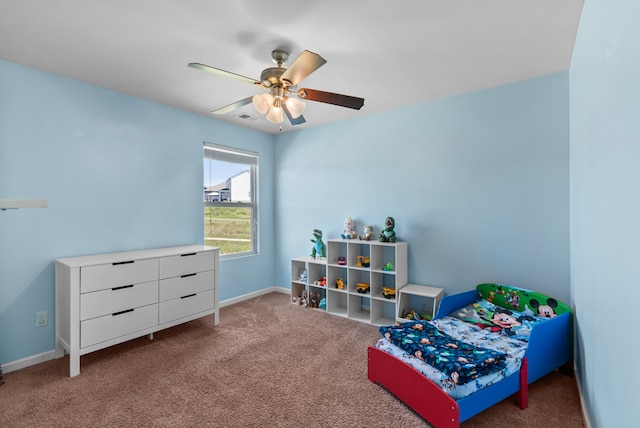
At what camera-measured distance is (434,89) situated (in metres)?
2.91

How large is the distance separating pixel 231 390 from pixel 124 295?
Answer: 123 cm

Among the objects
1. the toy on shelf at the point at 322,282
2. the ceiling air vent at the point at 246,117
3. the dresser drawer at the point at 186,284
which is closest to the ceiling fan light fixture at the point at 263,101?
the ceiling air vent at the point at 246,117

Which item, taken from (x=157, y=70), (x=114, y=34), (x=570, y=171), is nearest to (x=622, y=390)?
(x=570, y=171)

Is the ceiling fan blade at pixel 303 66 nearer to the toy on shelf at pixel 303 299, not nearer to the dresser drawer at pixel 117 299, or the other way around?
the dresser drawer at pixel 117 299

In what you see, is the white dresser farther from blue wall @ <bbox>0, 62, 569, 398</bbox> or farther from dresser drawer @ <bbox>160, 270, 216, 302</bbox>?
blue wall @ <bbox>0, 62, 569, 398</bbox>

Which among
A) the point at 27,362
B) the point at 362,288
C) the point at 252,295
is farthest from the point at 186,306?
the point at 362,288

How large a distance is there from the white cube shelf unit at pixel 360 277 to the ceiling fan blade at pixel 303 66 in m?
1.97

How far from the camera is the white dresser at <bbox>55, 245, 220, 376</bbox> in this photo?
2.29m

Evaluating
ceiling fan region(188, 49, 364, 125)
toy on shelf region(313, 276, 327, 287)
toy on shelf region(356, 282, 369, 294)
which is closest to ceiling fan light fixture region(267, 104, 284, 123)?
ceiling fan region(188, 49, 364, 125)

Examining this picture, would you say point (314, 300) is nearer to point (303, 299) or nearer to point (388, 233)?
point (303, 299)

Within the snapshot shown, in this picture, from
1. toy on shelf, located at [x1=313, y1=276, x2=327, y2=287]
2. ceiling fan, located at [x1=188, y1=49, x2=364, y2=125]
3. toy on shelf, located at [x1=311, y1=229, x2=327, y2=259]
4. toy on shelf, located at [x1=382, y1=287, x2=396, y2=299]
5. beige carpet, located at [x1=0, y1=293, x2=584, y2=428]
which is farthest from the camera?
toy on shelf, located at [x1=311, y1=229, x2=327, y2=259]

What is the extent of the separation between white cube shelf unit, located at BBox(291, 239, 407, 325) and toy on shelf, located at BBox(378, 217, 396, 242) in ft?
0.22

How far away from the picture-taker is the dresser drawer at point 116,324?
7.62 ft

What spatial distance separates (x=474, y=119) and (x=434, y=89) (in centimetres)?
50
